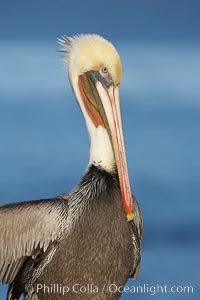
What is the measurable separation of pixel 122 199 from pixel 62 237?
390 millimetres

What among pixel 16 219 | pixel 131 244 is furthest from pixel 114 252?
pixel 16 219

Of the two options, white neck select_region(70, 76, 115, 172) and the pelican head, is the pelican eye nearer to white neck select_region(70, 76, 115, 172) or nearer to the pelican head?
the pelican head

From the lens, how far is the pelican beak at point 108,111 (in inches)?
237

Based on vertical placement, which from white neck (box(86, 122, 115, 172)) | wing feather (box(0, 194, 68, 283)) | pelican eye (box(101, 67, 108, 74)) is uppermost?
pelican eye (box(101, 67, 108, 74))

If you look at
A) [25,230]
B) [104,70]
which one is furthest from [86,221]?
[104,70]

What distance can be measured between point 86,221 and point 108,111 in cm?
63

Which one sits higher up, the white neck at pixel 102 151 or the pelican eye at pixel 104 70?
the pelican eye at pixel 104 70

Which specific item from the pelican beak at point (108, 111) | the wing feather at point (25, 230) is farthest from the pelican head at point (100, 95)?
the wing feather at point (25, 230)

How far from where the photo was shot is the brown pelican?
598 centimetres

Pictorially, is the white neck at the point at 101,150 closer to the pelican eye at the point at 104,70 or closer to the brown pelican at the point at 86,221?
the brown pelican at the point at 86,221

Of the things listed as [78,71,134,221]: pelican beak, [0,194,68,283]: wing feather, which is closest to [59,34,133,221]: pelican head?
[78,71,134,221]: pelican beak

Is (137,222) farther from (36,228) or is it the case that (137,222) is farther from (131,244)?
(36,228)

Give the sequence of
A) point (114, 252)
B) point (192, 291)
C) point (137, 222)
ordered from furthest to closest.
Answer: point (192, 291) < point (137, 222) < point (114, 252)

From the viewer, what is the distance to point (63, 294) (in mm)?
6023
